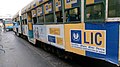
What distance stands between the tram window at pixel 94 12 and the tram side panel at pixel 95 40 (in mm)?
194

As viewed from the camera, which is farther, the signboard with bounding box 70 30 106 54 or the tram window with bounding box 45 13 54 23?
the tram window with bounding box 45 13 54 23

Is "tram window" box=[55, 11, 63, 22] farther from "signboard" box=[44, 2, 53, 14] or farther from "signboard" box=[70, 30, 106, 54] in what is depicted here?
"signboard" box=[70, 30, 106, 54]

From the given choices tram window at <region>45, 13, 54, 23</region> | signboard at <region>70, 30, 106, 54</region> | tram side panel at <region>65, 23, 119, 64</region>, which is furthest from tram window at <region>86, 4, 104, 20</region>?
tram window at <region>45, 13, 54, 23</region>

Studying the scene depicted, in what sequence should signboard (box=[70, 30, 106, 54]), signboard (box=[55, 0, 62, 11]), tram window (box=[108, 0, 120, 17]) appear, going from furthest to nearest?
signboard (box=[55, 0, 62, 11]), signboard (box=[70, 30, 106, 54]), tram window (box=[108, 0, 120, 17])

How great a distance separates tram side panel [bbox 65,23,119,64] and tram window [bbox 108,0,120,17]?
0.22 metres

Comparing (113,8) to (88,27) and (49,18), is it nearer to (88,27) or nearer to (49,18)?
(88,27)

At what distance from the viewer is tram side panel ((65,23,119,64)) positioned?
4.77 m

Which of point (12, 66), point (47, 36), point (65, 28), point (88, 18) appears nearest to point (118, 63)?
point (88, 18)

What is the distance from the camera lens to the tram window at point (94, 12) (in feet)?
16.9

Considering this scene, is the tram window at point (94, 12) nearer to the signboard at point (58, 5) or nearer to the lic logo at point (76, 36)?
the lic logo at point (76, 36)

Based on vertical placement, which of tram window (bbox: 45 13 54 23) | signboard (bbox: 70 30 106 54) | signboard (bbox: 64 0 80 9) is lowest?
signboard (bbox: 70 30 106 54)

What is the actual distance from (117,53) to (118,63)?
0.70 feet

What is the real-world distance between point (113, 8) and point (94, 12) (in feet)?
2.39

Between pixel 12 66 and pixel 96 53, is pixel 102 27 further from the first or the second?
pixel 12 66
